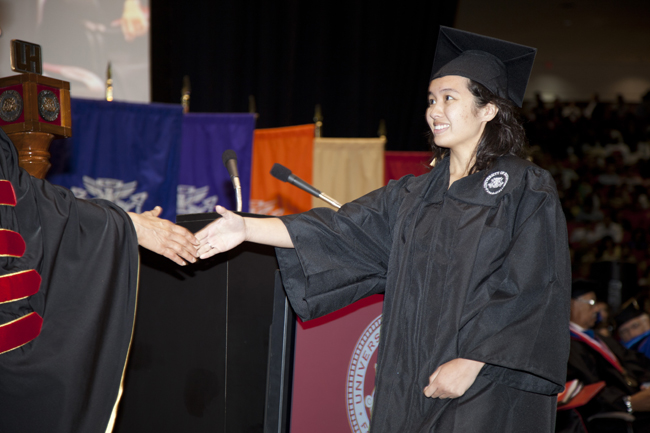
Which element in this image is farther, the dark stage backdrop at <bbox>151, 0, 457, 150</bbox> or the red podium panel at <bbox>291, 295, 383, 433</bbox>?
the dark stage backdrop at <bbox>151, 0, 457, 150</bbox>

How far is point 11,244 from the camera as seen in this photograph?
173 cm

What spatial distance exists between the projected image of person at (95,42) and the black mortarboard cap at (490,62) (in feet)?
12.6

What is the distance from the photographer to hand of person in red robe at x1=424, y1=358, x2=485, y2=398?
5.77 ft

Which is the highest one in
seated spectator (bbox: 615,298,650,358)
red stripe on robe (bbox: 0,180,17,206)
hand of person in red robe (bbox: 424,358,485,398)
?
red stripe on robe (bbox: 0,180,17,206)

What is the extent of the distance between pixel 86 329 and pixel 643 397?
3.95 m

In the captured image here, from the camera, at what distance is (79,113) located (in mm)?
4355

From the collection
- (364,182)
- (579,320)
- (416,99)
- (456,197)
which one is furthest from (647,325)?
(456,197)

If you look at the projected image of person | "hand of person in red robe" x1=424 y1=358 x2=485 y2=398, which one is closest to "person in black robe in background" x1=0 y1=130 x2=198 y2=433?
"hand of person in red robe" x1=424 y1=358 x2=485 y2=398

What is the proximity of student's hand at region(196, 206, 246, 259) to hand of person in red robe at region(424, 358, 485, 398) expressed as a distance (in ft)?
2.74

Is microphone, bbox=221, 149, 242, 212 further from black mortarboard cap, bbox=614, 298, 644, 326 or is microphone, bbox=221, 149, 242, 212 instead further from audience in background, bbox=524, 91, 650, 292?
audience in background, bbox=524, 91, 650, 292

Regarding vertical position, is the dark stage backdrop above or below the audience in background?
above

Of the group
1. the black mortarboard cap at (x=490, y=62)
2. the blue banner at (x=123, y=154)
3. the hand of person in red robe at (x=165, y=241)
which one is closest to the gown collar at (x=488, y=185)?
the black mortarboard cap at (x=490, y=62)

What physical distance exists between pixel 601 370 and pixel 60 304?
12.0 ft

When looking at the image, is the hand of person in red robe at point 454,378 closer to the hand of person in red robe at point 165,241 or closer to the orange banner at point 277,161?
the hand of person in red robe at point 165,241
